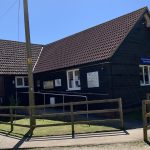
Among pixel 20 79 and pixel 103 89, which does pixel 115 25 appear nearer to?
pixel 103 89

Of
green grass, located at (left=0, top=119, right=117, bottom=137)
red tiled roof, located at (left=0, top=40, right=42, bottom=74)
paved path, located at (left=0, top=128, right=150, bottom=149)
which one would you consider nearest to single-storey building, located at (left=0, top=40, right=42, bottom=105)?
red tiled roof, located at (left=0, top=40, right=42, bottom=74)

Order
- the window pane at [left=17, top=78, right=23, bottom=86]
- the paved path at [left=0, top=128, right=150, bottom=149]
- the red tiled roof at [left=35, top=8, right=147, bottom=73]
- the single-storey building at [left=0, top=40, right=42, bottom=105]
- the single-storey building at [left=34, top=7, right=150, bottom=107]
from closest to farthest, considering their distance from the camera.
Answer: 1. the paved path at [left=0, top=128, right=150, bottom=149]
2. the single-storey building at [left=34, top=7, right=150, bottom=107]
3. the red tiled roof at [left=35, top=8, right=147, bottom=73]
4. the single-storey building at [left=0, top=40, right=42, bottom=105]
5. the window pane at [left=17, top=78, right=23, bottom=86]

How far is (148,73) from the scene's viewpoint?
22.7 metres

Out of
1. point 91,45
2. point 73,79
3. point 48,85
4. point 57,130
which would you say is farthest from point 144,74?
point 57,130

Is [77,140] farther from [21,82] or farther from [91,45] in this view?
[21,82]

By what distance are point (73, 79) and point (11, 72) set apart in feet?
18.2

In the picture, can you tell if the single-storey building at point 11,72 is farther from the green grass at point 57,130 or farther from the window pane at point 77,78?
the green grass at point 57,130

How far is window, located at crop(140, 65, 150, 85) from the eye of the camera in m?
22.3

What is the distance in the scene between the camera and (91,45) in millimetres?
22969

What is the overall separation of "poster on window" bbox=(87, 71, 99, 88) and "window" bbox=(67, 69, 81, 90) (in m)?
1.12

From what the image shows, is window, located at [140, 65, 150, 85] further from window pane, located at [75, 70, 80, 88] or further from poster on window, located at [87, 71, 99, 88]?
window pane, located at [75, 70, 80, 88]

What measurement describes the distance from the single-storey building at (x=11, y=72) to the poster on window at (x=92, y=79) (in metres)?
6.53

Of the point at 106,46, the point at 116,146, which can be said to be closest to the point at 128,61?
the point at 106,46

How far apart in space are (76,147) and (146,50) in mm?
13809
